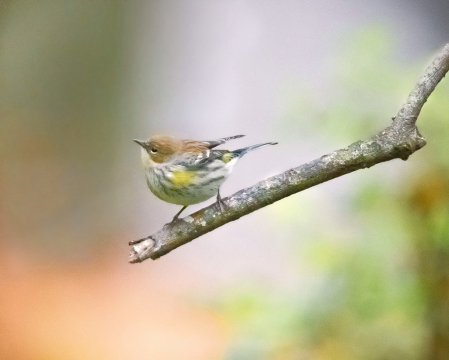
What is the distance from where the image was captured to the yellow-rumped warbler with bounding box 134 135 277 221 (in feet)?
3.06

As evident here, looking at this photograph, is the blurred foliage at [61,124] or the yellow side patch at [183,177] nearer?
the yellow side patch at [183,177]

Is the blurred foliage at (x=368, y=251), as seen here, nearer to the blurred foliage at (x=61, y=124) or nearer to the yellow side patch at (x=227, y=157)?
the yellow side patch at (x=227, y=157)

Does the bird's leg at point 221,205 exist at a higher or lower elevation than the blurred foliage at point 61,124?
lower

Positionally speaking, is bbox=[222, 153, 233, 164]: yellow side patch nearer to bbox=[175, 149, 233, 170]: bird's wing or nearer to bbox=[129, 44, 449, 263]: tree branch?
bbox=[175, 149, 233, 170]: bird's wing

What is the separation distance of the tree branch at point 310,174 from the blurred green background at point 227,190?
0.93 feet

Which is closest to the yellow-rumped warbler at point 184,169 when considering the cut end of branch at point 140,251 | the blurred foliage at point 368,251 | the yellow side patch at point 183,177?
the yellow side patch at point 183,177

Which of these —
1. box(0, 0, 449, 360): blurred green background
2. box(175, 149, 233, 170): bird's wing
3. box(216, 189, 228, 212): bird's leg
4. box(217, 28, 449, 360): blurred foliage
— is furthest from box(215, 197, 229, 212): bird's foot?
box(217, 28, 449, 360): blurred foliage

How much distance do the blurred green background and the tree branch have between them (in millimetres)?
282

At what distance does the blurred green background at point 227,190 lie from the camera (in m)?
1.15

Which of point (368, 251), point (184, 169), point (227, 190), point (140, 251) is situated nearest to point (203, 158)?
point (184, 169)

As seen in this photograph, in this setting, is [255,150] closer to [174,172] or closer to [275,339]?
[174,172]

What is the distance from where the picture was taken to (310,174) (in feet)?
2.81

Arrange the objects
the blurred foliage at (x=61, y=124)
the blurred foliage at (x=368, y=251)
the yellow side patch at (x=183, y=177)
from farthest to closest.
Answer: the blurred foliage at (x=61, y=124)
the blurred foliage at (x=368, y=251)
the yellow side patch at (x=183, y=177)

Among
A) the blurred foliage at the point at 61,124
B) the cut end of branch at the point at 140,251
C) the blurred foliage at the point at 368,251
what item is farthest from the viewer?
the blurred foliage at the point at 61,124
